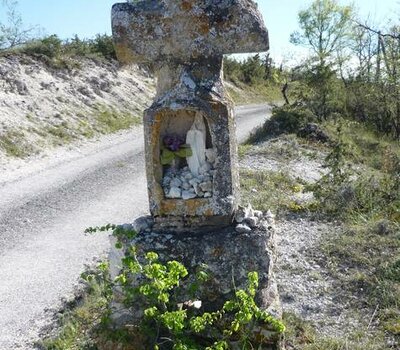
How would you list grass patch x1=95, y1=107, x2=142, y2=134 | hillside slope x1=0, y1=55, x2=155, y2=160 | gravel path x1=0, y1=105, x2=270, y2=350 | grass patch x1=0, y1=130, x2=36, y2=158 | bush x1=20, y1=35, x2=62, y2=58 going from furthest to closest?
1. bush x1=20, y1=35, x2=62, y2=58
2. grass patch x1=95, y1=107, x2=142, y2=134
3. hillside slope x1=0, y1=55, x2=155, y2=160
4. grass patch x1=0, y1=130, x2=36, y2=158
5. gravel path x1=0, y1=105, x2=270, y2=350

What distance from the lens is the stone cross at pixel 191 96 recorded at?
3.90m

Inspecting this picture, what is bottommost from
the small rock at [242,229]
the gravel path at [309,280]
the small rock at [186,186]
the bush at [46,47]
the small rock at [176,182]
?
the gravel path at [309,280]

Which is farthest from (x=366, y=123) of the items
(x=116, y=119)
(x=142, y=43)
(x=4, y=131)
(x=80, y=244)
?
(x=142, y=43)

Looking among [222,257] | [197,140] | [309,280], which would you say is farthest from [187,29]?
[309,280]

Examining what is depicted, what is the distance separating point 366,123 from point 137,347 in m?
15.4

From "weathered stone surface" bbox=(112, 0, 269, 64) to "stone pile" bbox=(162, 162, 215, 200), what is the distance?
0.69 metres

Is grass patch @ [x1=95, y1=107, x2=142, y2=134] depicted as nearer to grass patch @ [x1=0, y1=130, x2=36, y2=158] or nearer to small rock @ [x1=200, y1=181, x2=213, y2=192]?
grass patch @ [x1=0, y1=130, x2=36, y2=158]

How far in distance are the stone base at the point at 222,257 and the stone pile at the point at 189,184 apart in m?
0.33

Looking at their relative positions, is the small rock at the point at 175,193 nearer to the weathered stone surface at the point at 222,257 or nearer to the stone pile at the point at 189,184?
the stone pile at the point at 189,184

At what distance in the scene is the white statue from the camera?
4.00 meters

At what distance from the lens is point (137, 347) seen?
347cm

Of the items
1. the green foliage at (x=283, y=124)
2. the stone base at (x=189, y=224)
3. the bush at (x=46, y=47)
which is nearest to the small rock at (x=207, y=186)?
the stone base at (x=189, y=224)

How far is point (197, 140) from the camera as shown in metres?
4.00

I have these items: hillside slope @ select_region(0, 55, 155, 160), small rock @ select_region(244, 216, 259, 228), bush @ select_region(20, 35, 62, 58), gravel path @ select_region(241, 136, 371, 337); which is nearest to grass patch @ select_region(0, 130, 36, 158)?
hillside slope @ select_region(0, 55, 155, 160)
